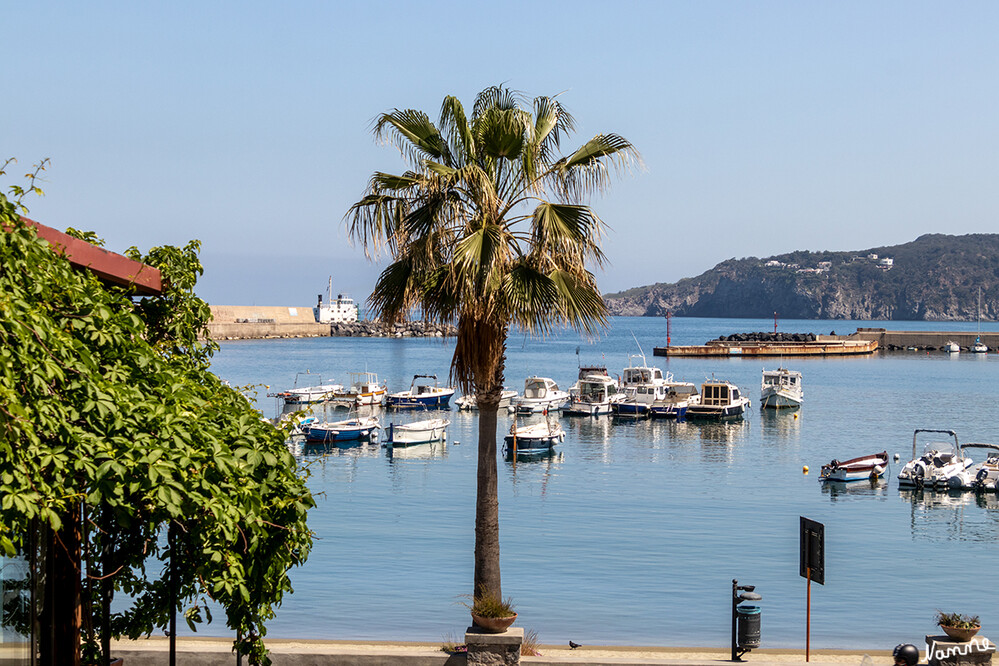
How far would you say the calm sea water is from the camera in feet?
78.4

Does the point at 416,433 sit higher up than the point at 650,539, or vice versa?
the point at 416,433

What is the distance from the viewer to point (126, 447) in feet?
20.7

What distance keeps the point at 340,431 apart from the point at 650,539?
2886 centimetres

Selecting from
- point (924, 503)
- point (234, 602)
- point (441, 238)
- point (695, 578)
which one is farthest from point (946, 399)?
point (234, 602)

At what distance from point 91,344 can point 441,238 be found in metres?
6.81

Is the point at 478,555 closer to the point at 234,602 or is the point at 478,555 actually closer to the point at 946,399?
the point at 234,602

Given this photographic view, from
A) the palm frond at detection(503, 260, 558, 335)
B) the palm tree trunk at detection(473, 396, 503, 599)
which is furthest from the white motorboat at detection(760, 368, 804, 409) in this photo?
the palm frond at detection(503, 260, 558, 335)

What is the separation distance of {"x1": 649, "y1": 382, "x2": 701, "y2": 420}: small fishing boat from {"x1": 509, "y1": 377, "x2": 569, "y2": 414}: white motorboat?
7376 mm

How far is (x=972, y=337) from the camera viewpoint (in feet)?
605

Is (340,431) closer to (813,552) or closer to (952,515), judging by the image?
(952,515)

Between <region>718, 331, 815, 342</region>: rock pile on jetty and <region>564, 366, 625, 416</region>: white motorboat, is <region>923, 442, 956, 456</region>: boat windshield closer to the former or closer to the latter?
<region>564, 366, 625, 416</region>: white motorboat

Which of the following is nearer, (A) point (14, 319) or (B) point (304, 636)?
(A) point (14, 319)

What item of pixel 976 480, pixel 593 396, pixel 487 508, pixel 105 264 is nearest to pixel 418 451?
pixel 593 396

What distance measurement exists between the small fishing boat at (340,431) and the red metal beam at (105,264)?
48439 millimetres
